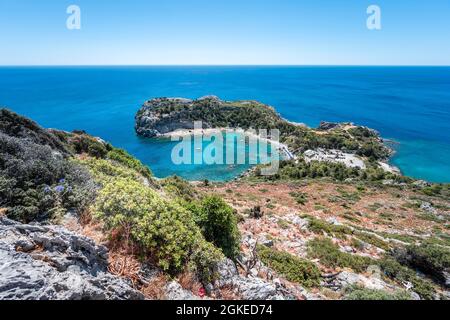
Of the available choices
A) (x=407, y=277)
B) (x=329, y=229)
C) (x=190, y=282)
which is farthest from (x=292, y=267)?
(x=329, y=229)

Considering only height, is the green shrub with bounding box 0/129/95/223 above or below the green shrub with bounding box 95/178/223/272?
above

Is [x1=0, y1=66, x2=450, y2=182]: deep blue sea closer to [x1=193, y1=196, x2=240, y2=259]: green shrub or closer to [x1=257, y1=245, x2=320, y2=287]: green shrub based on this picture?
[x1=257, y1=245, x2=320, y2=287]: green shrub

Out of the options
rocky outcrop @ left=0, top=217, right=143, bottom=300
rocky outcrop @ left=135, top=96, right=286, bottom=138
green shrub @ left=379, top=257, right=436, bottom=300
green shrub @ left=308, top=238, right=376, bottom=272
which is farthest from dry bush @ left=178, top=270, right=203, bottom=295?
rocky outcrop @ left=135, top=96, right=286, bottom=138

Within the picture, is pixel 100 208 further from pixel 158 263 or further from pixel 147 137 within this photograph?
pixel 147 137

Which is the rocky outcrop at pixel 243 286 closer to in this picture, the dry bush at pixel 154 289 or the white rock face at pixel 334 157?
the dry bush at pixel 154 289

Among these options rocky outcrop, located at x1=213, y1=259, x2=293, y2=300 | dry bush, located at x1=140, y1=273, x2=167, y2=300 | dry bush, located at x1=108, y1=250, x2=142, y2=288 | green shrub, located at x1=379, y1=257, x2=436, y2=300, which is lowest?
green shrub, located at x1=379, y1=257, x2=436, y2=300

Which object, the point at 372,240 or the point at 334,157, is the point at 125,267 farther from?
the point at 334,157

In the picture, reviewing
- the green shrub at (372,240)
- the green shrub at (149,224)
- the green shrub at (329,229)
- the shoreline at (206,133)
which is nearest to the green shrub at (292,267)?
the green shrub at (149,224)
